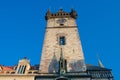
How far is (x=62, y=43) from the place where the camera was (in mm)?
26234

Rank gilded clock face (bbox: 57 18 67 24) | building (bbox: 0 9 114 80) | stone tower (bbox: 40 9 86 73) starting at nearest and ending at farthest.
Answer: building (bbox: 0 9 114 80) < stone tower (bbox: 40 9 86 73) < gilded clock face (bbox: 57 18 67 24)

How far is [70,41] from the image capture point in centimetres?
2630

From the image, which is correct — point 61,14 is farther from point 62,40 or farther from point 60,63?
point 60,63

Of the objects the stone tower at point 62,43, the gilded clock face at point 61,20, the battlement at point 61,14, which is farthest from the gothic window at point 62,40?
the battlement at point 61,14

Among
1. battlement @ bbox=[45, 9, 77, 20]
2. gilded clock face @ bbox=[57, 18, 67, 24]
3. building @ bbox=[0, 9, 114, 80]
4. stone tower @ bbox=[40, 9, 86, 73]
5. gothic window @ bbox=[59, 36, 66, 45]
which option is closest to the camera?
building @ bbox=[0, 9, 114, 80]

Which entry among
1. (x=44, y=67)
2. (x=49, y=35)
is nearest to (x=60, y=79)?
(x=44, y=67)

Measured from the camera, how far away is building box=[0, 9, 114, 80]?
72.6 feet

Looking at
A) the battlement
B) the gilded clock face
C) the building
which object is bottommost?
the building

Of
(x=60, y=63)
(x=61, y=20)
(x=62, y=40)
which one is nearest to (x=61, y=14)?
(x=61, y=20)

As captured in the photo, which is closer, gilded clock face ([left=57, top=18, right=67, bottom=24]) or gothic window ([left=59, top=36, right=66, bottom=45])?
gothic window ([left=59, top=36, right=66, bottom=45])

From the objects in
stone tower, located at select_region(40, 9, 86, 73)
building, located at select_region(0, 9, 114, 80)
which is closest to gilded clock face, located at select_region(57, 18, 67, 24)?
stone tower, located at select_region(40, 9, 86, 73)

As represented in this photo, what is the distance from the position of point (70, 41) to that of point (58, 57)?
117 inches

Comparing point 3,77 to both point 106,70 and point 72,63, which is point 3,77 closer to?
point 72,63

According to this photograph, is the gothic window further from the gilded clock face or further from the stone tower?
the gilded clock face
